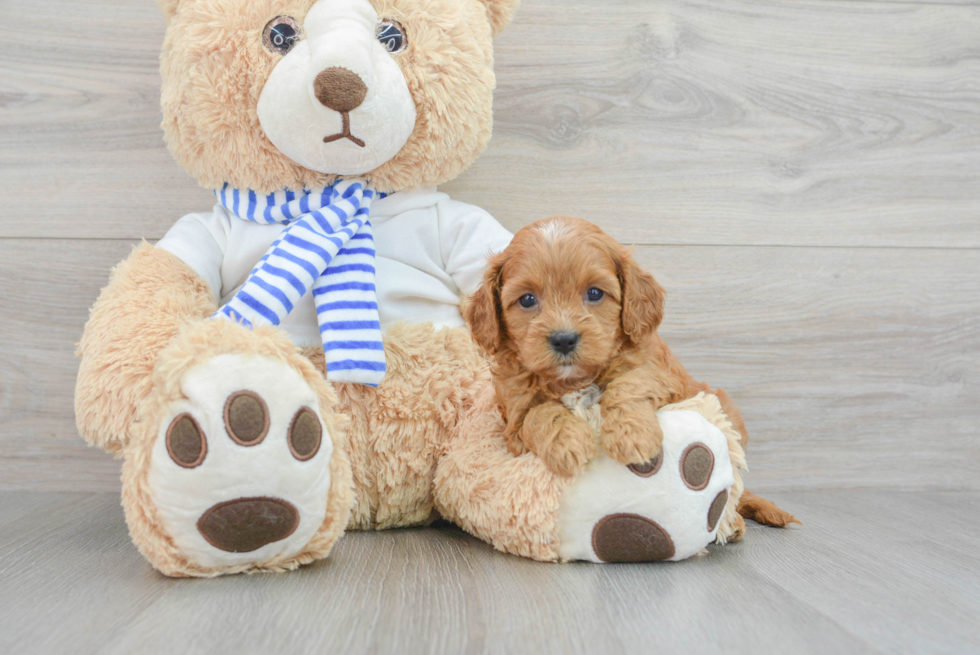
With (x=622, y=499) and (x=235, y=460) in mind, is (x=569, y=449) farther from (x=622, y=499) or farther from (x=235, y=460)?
(x=235, y=460)

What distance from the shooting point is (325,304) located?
134 cm

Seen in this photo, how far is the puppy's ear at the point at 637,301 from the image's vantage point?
1237 mm

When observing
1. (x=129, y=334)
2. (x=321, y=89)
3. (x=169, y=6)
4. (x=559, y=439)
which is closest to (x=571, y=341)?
(x=559, y=439)

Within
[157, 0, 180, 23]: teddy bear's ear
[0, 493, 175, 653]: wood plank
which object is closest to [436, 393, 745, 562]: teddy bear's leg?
[0, 493, 175, 653]: wood plank

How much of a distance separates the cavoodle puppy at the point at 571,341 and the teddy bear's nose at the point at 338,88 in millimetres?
362

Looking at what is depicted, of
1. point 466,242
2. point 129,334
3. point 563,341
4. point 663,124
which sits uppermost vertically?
point 663,124

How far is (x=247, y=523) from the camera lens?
1056mm

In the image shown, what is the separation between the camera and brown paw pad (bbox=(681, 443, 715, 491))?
46.1 inches

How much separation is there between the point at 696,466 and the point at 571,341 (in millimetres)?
280

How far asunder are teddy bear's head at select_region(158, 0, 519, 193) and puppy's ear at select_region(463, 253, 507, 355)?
0.29 m

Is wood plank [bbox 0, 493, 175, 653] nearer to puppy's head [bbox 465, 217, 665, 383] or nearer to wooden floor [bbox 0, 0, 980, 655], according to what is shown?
wooden floor [bbox 0, 0, 980, 655]

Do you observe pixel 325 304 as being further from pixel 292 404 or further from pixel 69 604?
pixel 69 604

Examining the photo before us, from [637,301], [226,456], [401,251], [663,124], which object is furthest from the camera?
[663,124]

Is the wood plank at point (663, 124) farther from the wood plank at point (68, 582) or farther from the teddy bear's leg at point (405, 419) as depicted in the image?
the wood plank at point (68, 582)
